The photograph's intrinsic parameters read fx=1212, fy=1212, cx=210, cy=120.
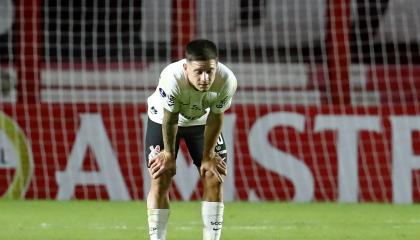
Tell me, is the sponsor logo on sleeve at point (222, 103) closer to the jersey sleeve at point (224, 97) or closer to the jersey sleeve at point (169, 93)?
the jersey sleeve at point (224, 97)

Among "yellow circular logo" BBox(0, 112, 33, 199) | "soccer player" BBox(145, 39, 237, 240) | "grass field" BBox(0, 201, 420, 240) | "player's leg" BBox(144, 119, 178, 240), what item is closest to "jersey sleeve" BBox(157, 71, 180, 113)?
"soccer player" BBox(145, 39, 237, 240)

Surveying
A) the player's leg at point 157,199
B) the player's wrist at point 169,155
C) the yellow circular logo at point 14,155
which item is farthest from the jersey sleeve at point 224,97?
the yellow circular logo at point 14,155

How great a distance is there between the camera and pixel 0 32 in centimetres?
1512

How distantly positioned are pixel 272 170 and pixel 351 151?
81 cm

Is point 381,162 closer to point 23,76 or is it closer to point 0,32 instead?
point 23,76

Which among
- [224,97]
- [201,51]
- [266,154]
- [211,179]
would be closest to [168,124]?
[224,97]

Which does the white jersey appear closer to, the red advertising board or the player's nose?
the player's nose

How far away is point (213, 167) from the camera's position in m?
7.40

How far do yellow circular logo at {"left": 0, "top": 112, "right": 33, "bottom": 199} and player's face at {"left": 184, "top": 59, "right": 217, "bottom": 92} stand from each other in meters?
5.34

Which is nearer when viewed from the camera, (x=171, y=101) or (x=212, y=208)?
(x=171, y=101)

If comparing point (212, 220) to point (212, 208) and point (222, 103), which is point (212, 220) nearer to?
point (212, 208)

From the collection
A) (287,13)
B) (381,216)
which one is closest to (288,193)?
(381,216)

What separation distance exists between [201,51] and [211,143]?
75 centimetres

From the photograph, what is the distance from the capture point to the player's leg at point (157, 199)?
295 inches
